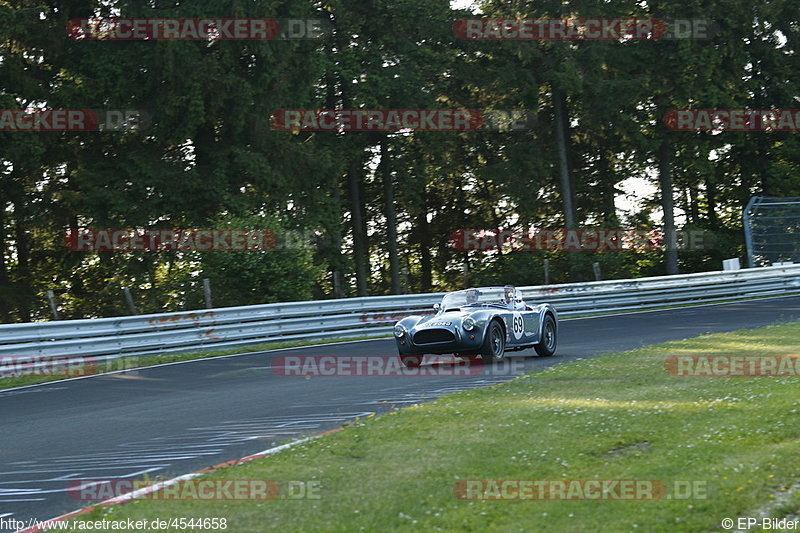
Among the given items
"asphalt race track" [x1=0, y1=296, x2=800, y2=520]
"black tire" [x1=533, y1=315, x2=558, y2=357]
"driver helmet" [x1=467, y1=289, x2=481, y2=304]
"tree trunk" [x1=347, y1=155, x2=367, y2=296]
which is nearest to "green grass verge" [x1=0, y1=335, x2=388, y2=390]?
"asphalt race track" [x1=0, y1=296, x2=800, y2=520]

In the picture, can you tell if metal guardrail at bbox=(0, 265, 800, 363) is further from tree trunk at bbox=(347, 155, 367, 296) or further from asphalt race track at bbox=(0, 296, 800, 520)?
tree trunk at bbox=(347, 155, 367, 296)

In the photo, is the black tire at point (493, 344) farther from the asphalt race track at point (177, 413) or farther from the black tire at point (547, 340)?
the black tire at point (547, 340)

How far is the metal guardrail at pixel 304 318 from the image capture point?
17469 mm

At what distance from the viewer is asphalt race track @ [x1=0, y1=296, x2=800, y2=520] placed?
8344mm

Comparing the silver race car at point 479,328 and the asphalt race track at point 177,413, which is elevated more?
the silver race car at point 479,328

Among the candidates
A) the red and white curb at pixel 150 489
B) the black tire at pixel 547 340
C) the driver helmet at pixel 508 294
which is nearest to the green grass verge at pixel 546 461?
the red and white curb at pixel 150 489

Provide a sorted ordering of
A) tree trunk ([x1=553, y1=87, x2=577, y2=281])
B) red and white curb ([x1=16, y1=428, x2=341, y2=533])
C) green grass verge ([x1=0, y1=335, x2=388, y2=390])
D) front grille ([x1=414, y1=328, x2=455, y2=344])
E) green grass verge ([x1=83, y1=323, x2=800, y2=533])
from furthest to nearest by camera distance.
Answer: tree trunk ([x1=553, y1=87, x2=577, y2=281]) → green grass verge ([x1=0, y1=335, x2=388, y2=390]) → front grille ([x1=414, y1=328, x2=455, y2=344]) → red and white curb ([x1=16, y1=428, x2=341, y2=533]) → green grass verge ([x1=83, y1=323, x2=800, y2=533])

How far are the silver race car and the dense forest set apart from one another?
994 centimetres

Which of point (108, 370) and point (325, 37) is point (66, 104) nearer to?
point (325, 37)

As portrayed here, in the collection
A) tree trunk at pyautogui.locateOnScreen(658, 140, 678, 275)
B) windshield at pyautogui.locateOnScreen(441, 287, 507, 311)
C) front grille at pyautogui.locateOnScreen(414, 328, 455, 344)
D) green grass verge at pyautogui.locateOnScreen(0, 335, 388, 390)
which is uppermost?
tree trunk at pyautogui.locateOnScreen(658, 140, 678, 275)

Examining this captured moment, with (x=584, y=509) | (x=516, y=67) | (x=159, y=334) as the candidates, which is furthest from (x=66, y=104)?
(x=584, y=509)

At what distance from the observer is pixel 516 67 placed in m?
41.7

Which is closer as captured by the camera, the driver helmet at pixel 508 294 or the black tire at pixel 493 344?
the black tire at pixel 493 344

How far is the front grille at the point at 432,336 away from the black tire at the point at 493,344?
0.56 m
